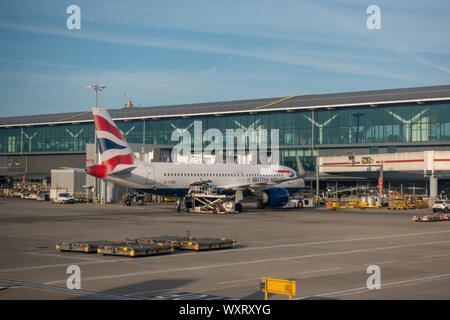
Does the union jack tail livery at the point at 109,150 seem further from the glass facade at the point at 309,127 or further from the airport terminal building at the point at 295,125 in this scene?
the glass facade at the point at 309,127

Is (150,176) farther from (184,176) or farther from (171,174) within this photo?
(184,176)

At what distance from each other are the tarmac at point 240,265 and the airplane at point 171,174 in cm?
1444

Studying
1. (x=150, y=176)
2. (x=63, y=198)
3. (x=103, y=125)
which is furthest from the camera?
(x=63, y=198)

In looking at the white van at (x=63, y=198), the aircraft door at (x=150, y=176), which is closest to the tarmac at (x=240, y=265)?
the aircraft door at (x=150, y=176)

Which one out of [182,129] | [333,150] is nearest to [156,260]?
[333,150]

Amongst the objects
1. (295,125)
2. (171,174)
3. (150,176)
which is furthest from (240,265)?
(295,125)

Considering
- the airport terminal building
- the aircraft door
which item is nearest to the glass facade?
the airport terminal building

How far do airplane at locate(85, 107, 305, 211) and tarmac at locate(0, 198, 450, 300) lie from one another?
14.4 metres

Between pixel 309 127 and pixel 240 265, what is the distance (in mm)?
71880

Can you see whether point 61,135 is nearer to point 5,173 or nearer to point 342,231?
point 5,173

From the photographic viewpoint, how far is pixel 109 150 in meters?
48.8
